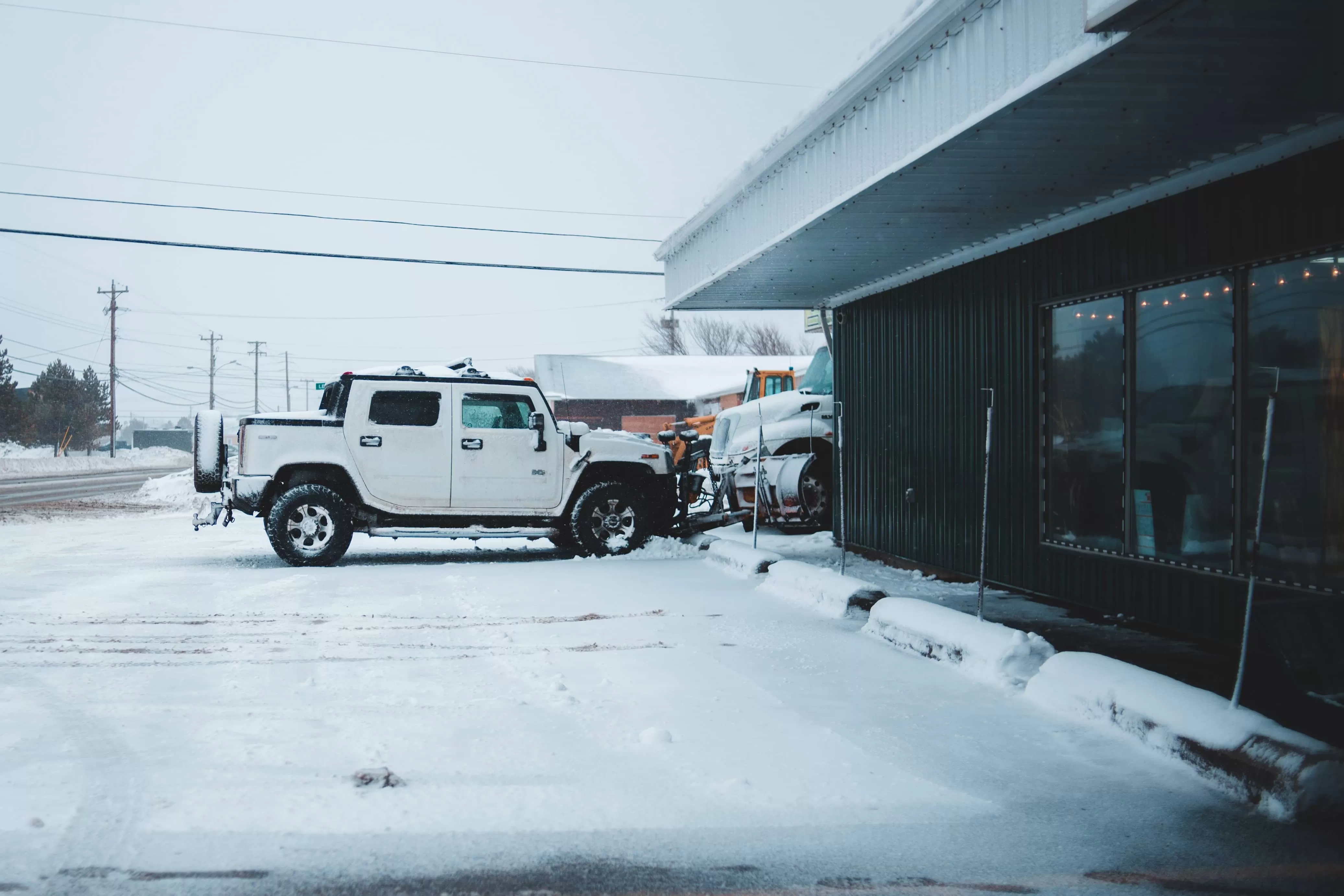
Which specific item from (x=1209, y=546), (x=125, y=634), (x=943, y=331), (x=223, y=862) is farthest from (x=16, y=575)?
(x=1209, y=546)

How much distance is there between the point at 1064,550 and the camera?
869cm

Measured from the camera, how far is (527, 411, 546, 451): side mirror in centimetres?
1234

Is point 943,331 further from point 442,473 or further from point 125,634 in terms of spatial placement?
point 125,634

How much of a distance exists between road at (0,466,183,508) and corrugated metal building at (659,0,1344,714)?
65.9 ft

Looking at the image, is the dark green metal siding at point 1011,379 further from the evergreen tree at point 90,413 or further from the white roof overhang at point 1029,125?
the evergreen tree at point 90,413

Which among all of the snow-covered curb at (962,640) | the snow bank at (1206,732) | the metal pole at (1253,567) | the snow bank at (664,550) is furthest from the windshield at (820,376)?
the metal pole at (1253,567)

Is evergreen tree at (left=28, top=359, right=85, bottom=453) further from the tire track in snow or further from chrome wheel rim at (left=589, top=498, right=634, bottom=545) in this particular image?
the tire track in snow

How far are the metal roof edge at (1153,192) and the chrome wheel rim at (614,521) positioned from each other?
13.9 feet

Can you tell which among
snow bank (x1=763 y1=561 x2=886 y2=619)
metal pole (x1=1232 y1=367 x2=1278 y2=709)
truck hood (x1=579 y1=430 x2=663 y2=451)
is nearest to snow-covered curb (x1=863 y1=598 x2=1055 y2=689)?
snow bank (x1=763 y1=561 x2=886 y2=619)

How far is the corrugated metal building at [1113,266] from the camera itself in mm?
5496

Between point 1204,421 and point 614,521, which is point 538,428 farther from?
point 1204,421

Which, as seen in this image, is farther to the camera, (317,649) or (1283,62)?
(317,649)

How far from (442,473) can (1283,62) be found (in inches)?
366

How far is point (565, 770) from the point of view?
464cm
